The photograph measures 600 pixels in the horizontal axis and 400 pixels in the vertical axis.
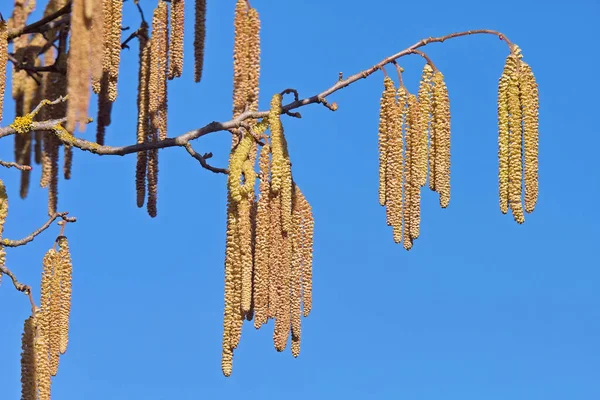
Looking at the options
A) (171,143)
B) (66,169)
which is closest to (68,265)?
(171,143)

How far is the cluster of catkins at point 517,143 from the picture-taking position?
5910 mm

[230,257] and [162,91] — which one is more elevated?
[162,91]

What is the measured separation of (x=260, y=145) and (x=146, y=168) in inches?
48.2

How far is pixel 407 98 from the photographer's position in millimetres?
6371

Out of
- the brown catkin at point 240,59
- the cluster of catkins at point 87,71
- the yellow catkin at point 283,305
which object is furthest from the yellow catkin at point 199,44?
the yellow catkin at point 283,305

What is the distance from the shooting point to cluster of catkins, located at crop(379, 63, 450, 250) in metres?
6.15

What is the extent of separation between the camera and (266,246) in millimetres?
5871

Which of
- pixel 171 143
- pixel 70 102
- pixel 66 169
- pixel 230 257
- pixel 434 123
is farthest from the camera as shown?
pixel 66 169

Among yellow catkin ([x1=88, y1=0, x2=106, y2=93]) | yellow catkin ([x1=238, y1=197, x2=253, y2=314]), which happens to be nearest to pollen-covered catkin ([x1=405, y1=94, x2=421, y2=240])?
yellow catkin ([x1=238, y1=197, x2=253, y2=314])

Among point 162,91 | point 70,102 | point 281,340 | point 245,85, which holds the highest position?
point 162,91

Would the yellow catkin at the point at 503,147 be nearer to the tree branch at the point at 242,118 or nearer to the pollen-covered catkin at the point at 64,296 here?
the tree branch at the point at 242,118

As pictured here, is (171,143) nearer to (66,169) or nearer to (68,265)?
(68,265)

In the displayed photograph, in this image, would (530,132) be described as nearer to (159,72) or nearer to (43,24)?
(159,72)

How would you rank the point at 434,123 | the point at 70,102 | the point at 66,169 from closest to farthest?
the point at 70,102 < the point at 434,123 < the point at 66,169
